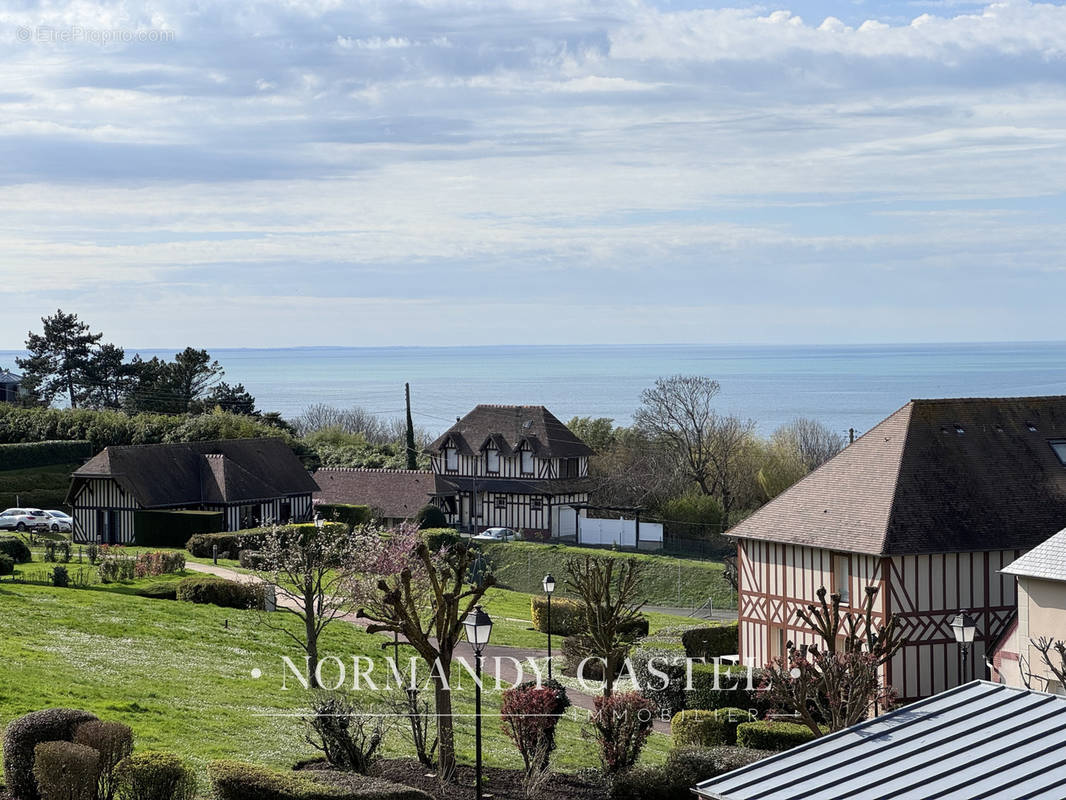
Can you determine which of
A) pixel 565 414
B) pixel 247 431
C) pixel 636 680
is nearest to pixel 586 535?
pixel 247 431

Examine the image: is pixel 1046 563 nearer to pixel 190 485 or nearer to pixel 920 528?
pixel 920 528

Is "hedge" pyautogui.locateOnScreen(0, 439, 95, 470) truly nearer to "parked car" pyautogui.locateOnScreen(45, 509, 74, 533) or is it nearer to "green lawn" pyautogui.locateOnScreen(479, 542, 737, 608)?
"parked car" pyautogui.locateOnScreen(45, 509, 74, 533)

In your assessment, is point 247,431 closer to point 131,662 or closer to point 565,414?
point 131,662

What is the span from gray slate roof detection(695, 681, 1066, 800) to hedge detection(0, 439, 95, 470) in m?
53.1

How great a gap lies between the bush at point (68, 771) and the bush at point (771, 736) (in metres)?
10.3

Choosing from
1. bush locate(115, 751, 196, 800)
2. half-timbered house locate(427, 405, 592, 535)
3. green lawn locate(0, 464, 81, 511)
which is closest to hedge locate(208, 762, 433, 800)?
bush locate(115, 751, 196, 800)

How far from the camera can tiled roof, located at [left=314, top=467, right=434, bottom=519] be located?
5244 cm

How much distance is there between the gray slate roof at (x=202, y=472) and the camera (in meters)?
46.0

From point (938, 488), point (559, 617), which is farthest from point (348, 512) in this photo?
point (938, 488)

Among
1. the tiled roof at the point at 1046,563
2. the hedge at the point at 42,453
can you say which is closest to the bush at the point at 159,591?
the tiled roof at the point at 1046,563

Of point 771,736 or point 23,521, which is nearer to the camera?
point 771,736

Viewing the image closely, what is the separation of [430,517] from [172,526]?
34.9 ft

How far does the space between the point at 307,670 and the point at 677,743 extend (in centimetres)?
653

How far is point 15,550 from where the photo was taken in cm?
3447
